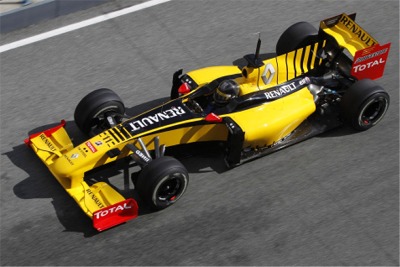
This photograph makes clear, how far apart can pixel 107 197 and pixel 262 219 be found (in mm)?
2066

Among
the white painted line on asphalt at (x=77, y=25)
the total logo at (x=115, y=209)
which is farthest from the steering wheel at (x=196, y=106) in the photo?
the white painted line on asphalt at (x=77, y=25)

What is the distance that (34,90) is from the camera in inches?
480

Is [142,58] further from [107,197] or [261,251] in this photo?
[261,251]

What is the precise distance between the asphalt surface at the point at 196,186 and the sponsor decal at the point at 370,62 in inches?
27.4

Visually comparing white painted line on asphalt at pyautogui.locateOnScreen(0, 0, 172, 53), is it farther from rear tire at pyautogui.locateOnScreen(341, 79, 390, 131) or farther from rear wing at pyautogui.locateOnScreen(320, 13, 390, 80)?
rear tire at pyautogui.locateOnScreen(341, 79, 390, 131)

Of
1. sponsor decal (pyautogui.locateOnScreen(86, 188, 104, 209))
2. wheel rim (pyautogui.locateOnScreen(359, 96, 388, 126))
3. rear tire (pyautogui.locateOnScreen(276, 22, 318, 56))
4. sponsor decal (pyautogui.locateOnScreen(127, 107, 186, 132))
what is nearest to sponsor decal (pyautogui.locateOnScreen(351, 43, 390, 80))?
wheel rim (pyautogui.locateOnScreen(359, 96, 388, 126))

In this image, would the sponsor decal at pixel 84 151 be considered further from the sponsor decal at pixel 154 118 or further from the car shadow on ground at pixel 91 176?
the sponsor decal at pixel 154 118

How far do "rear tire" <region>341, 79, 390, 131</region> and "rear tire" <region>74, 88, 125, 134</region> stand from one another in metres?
3.33

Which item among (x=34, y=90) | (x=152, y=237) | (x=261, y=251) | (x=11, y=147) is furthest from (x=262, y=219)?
(x=34, y=90)

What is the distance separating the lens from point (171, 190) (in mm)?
9711

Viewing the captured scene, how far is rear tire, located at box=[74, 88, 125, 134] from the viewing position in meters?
10.4

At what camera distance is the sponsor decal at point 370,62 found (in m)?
10.9

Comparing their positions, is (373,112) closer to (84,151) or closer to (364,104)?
(364,104)

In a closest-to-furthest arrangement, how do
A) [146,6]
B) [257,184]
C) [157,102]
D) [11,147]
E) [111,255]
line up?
[111,255]
[257,184]
[11,147]
[157,102]
[146,6]
